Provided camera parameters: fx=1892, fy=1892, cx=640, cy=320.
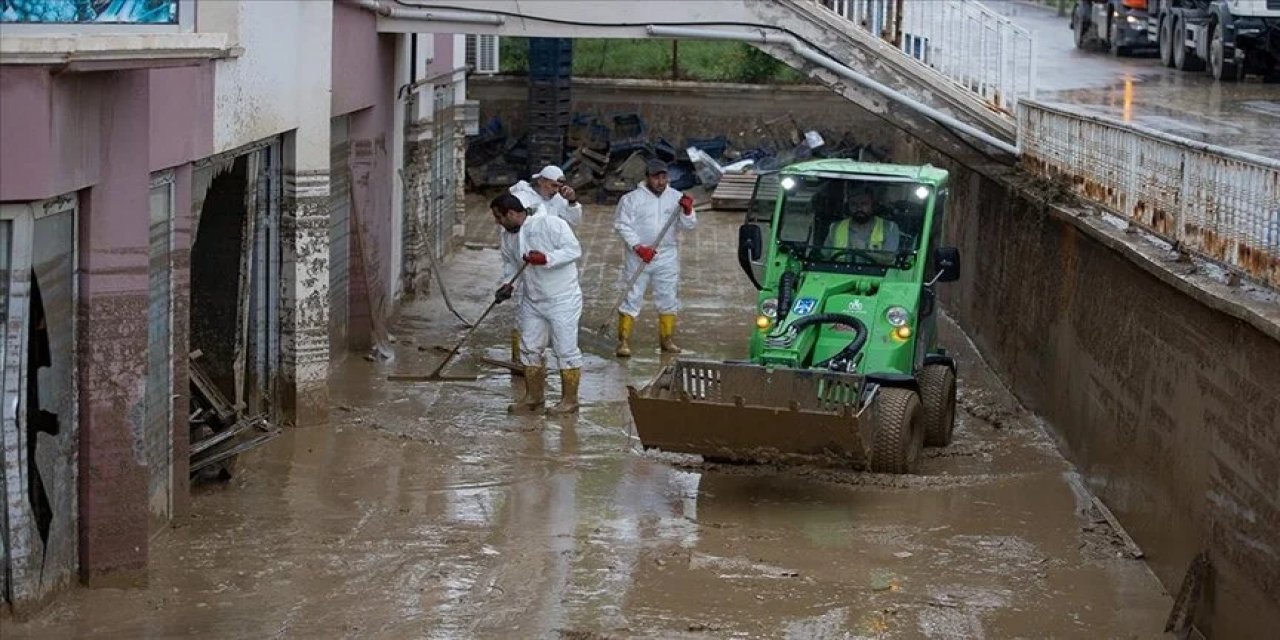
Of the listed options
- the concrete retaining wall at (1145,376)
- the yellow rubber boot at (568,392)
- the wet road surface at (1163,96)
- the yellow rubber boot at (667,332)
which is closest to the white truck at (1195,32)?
the wet road surface at (1163,96)

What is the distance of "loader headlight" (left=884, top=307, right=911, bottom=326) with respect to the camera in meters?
12.5

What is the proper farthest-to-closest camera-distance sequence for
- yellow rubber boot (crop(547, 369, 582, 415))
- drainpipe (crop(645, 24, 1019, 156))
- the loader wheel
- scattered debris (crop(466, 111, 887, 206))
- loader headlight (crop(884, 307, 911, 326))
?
scattered debris (crop(466, 111, 887, 206)), drainpipe (crop(645, 24, 1019, 156)), yellow rubber boot (crop(547, 369, 582, 415)), loader headlight (crop(884, 307, 911, 326)), the loader wheel

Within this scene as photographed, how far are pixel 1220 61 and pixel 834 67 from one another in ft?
38.0

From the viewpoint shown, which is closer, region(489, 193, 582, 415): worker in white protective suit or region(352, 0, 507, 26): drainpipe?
region(489, 193, 582, 415): worker in white protective suit

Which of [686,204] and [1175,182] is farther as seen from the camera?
[686,204]

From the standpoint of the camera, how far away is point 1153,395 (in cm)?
1096

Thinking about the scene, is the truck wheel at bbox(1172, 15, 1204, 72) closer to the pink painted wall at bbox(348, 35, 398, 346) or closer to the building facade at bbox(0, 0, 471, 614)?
the pink painted wall at bbox(348, 35, 398, 346)

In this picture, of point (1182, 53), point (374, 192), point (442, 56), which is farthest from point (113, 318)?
point (1182, 53)

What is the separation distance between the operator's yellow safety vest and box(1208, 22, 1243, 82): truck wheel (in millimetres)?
14678

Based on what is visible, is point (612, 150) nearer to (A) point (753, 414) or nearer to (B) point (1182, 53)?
(B) point (1182, 53)

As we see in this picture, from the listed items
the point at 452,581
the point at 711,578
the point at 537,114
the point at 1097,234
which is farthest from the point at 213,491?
the point at 537,114

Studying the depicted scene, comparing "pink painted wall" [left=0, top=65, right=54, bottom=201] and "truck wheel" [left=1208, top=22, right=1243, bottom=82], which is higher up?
"truck wheel" [left=1208, top=22, right=1243, bottom=82]

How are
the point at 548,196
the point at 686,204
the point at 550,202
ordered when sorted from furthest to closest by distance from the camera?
the point at 686,204 < the point at 550,202 < the point at 548,196

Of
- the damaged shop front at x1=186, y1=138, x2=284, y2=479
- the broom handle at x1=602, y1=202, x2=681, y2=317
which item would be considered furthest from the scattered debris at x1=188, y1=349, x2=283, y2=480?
the broom handle at x1=602, y1=202, x2=681, y2=317
